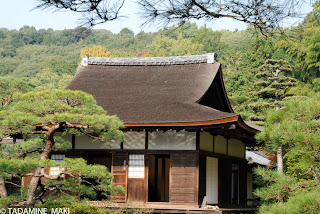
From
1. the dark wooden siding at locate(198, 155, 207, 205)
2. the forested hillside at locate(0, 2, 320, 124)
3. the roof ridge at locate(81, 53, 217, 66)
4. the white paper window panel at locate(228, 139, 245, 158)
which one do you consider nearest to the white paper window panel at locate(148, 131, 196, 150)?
the dark wooden siding at locate(198, 155, 207, 205)

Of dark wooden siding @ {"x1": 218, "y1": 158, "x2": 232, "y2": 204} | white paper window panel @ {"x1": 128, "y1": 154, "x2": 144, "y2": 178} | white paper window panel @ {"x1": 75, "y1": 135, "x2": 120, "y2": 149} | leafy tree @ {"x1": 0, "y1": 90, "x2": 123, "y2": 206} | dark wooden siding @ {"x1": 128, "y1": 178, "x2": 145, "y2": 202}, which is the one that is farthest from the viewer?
dark wooden siding @ {"x1": 218, "y1": 158, "x2": 232, "y2": 204}

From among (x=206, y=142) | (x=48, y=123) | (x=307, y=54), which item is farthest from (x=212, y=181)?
(x=307, y=54)

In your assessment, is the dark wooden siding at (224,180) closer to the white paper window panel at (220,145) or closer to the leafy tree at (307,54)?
the white paper window panel at (220,145)

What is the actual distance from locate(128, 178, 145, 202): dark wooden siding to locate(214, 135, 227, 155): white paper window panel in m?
2.67

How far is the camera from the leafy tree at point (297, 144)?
6.06 metres

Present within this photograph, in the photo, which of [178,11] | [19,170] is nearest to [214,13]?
[178,11]

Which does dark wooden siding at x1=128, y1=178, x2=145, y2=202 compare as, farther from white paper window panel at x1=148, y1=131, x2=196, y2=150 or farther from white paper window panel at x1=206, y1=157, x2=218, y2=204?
white paper window panel at x1=206, y1=157, x2=218, y2=204

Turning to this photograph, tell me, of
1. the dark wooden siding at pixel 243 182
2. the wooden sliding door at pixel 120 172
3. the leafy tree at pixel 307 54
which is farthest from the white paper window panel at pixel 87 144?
the leafy tree at pixel 307 54

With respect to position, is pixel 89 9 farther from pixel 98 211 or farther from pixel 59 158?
pixel 59 158

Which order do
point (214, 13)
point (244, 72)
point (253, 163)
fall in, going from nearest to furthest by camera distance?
point (214, 13) → point (253, 163) → point (244, 72)

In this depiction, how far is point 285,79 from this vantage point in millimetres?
20688

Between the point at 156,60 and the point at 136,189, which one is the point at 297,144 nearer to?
the point at 136,189

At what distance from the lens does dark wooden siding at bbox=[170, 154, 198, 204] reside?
1199cm

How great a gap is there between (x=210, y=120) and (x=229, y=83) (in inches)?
1034
